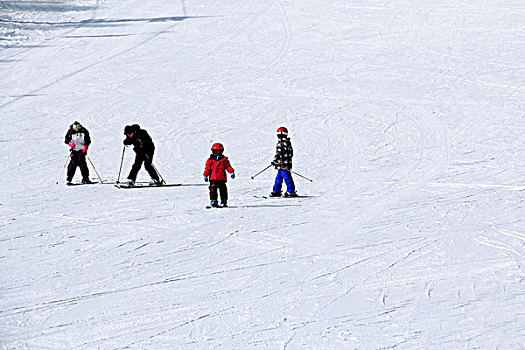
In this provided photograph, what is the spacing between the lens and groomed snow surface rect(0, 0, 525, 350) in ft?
24.2

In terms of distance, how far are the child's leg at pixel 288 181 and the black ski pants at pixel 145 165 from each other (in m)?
2.20

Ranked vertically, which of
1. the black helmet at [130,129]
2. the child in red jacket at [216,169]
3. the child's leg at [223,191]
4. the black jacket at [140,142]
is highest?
the black helmet at [130,129]

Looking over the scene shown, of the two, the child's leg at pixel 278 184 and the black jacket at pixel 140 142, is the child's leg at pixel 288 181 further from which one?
the black jacket at pixel 140 142

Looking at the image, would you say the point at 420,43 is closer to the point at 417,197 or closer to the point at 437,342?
the point at 417,197

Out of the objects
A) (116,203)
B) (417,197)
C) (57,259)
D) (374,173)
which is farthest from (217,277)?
(374,173)

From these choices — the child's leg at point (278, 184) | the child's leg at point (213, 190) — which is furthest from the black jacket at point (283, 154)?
the child's leg at point (213, 190)

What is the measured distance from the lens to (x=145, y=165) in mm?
12273

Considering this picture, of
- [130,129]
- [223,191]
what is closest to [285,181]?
[223,191]

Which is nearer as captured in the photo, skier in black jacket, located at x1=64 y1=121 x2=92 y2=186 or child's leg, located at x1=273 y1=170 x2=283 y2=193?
child's leg, located at x1=273 y1=170 x2=283 y2=193

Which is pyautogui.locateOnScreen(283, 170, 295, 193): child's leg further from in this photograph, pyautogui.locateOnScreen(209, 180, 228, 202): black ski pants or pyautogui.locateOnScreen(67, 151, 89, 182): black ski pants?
pyautogui.locateOnScreen(67, 151, 89, 182): black ski pants

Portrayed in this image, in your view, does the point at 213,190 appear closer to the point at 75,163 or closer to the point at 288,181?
the point at 288,181

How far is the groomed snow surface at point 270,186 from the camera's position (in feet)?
24.2

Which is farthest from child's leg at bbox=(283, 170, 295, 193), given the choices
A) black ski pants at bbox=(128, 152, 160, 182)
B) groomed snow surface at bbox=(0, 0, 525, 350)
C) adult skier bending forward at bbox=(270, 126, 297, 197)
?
black ski pants at bbox=(128, 152, 160, 182)

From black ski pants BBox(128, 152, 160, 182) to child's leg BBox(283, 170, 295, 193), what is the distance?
2196mm
